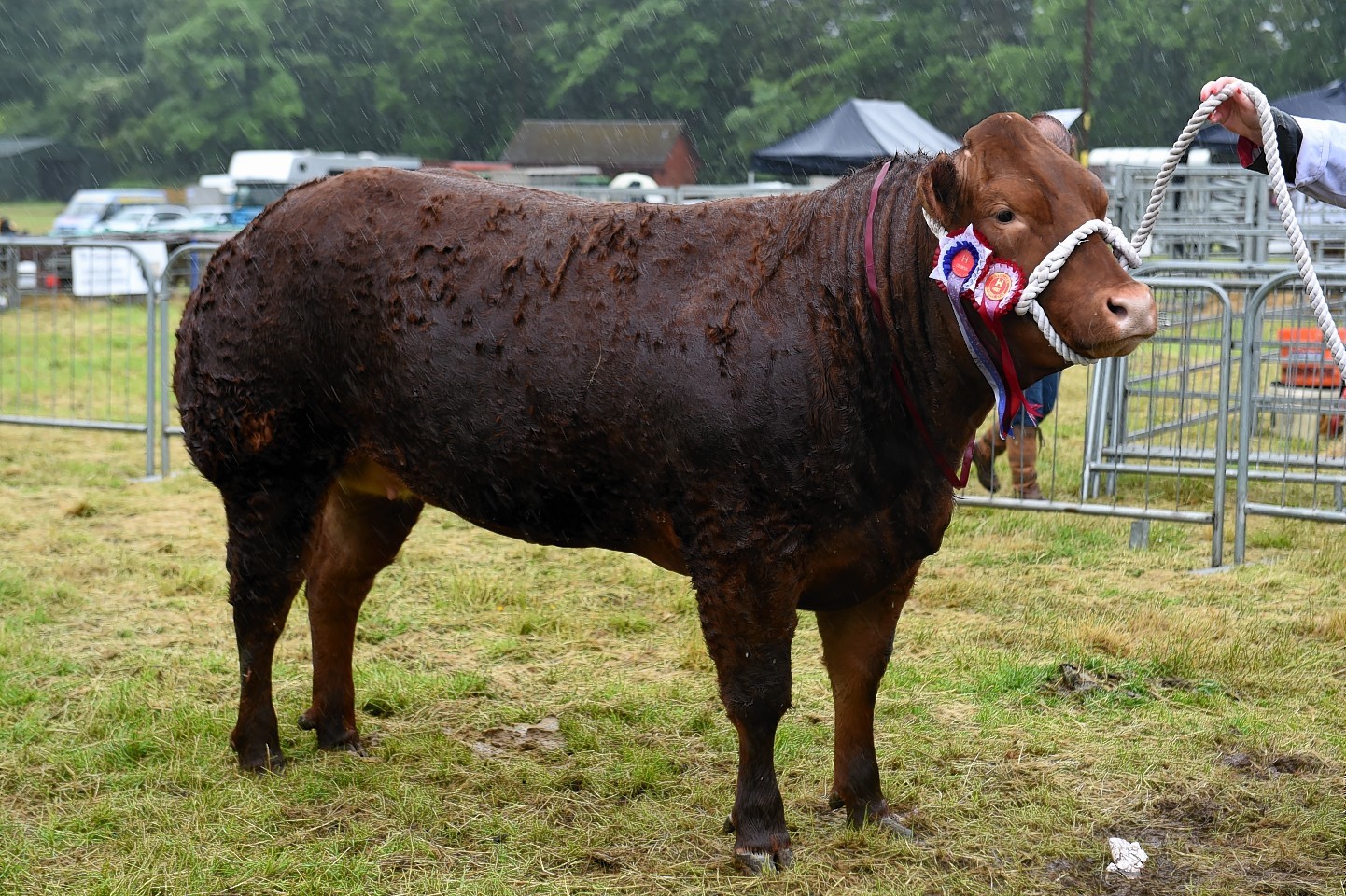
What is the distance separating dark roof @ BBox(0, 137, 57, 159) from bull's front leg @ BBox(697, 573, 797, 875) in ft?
181

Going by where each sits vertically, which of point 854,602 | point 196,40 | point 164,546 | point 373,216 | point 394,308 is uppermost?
point 196,40

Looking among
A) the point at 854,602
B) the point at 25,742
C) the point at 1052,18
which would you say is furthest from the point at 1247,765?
the point at 1052,18

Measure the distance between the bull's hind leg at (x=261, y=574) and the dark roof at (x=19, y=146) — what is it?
53.7m

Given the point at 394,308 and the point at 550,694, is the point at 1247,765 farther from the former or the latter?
the point at 394,308

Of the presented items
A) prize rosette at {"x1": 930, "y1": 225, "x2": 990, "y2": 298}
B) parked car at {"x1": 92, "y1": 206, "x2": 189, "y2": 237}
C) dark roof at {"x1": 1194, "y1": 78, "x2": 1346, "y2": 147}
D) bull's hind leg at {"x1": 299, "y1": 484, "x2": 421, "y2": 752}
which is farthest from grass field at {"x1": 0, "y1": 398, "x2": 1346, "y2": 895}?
parked car at {"x1": 92, "y1": 206, "x2": 189, "y2": 237}

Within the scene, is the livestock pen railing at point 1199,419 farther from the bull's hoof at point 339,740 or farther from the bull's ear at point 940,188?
the bull's ear at point 940,188

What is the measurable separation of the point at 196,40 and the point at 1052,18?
117 feet

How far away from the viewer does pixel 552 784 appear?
12.8ft

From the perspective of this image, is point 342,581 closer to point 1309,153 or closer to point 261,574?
point 261,574

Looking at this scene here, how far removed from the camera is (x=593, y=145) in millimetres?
44062

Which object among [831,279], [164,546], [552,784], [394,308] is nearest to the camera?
[831,279]

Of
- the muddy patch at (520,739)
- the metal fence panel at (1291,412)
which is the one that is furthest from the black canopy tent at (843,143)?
the muddy patch at (520,739)

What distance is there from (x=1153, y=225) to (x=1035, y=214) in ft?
1.27

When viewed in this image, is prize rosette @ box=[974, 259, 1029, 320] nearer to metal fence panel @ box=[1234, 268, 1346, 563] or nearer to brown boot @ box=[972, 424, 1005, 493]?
metal fence panel @ box=[1234, 268, 1346, 563]
